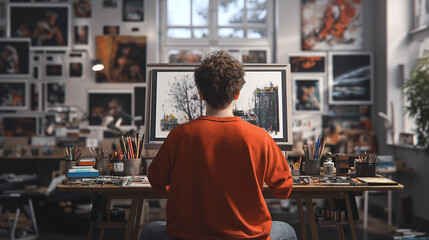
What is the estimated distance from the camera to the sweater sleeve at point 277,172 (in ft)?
6.69

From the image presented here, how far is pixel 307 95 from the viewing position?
261 inches

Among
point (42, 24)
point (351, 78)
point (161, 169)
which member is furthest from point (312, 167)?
point (42, 24)

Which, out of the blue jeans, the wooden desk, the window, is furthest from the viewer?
the window

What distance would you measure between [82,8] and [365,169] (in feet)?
16.0

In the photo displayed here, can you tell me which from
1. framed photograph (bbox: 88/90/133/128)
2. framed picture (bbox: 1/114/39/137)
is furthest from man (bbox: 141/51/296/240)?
framed picture (bbox: 1/114/39/137)

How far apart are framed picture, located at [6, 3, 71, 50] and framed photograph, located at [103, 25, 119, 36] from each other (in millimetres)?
482

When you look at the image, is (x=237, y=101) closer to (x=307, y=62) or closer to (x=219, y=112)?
(x=219, y=112)

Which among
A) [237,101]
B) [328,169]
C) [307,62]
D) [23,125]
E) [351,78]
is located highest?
[307,62]

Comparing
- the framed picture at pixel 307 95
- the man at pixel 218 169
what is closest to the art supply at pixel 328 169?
the man at pixel 218 169

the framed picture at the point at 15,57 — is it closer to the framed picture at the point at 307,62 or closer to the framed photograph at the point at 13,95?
the framed photograph at the point at 13,95

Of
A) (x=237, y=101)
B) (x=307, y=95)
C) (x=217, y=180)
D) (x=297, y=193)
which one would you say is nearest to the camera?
(x=217, y=180)

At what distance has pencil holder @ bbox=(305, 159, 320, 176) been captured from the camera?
9.75ft

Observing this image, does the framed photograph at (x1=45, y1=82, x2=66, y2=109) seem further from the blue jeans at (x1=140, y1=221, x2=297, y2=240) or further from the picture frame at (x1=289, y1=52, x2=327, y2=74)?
the blue jeans at (x1=140, y1=221, x2=297, y2=240)

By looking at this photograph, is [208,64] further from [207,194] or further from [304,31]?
[304,31]
